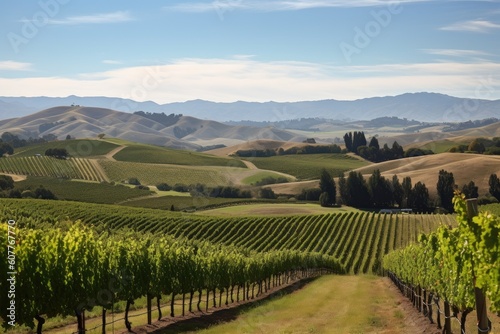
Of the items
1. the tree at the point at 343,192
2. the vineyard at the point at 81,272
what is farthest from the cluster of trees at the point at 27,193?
the vineyard at the point at 81,272

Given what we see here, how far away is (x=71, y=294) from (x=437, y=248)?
18365 mm

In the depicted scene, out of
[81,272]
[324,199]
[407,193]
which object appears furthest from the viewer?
[324,199]

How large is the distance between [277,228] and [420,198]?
60722 mm

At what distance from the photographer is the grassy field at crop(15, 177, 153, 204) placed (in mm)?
157188

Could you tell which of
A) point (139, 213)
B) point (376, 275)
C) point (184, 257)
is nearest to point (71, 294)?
point (184, 257)

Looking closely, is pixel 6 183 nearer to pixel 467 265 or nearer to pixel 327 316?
pixel 327 316

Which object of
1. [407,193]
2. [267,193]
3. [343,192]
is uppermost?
[407,193]

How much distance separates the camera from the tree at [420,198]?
159125 millimetres

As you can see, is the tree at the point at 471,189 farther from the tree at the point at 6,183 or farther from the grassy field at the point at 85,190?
the tree at the point at 6,183

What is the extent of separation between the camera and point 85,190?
168000 millimetres

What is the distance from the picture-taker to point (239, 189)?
185 meters

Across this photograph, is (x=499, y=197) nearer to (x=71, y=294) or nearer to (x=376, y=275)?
(x=376, y=275)

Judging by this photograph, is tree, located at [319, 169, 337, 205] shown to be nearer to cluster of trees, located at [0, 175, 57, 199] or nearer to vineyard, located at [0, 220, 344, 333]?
cluster of trees, located at [0, 175, 57, 199]

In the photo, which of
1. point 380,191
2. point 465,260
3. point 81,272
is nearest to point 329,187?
point 380,191
